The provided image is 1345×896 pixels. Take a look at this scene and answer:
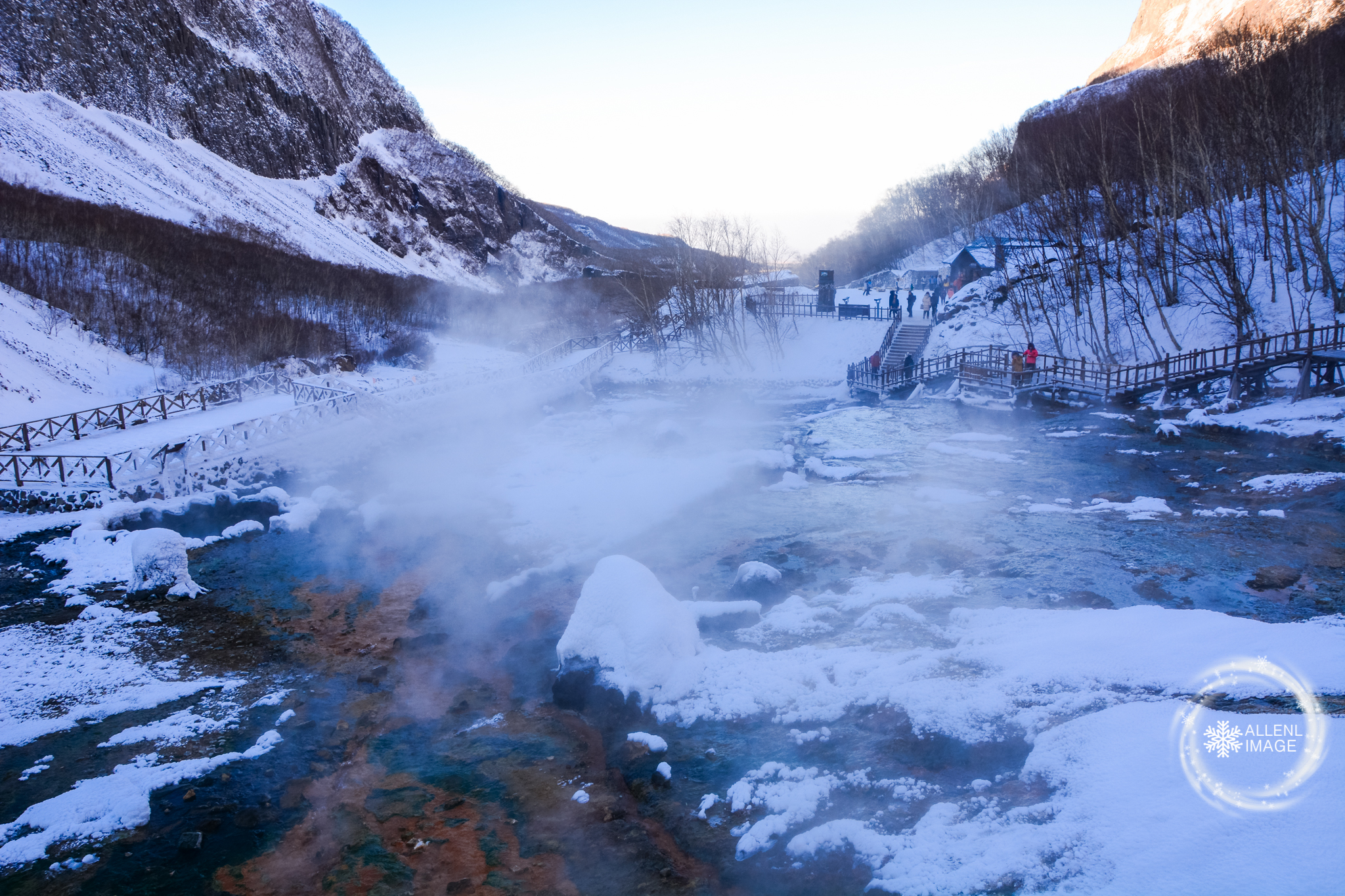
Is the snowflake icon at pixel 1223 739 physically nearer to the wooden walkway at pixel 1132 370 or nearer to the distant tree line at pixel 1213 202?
the wooden walkway at pixel 1132 370

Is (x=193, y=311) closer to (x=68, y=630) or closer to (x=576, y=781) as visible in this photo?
(x=68, y=630)

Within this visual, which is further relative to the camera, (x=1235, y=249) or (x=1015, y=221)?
(x=1015, y=221)

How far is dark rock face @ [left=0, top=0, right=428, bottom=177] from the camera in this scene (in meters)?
50.6

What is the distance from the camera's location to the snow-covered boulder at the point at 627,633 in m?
10.2

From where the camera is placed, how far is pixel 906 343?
3766 cm

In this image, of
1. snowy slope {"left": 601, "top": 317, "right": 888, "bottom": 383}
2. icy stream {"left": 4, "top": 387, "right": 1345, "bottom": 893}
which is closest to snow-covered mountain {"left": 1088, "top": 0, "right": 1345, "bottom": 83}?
snowy slope {"left": 601, "top": 317, "right": 888, "bottom": 383}

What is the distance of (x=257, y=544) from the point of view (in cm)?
1672

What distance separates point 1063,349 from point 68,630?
36858mm

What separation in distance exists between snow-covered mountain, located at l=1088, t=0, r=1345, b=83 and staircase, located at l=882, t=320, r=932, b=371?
1191 inches

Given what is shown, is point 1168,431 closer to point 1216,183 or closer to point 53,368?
point 1216,183

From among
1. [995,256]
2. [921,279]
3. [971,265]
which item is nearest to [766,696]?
[995,256]

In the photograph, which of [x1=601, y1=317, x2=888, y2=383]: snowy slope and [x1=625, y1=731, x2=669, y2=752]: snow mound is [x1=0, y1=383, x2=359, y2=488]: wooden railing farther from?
[x1=601, y1=317, x2=888, y2=383]: snowy slope

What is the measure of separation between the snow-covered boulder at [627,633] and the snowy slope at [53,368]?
20362mm

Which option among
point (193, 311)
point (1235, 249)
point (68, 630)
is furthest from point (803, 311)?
point (68, 630)
